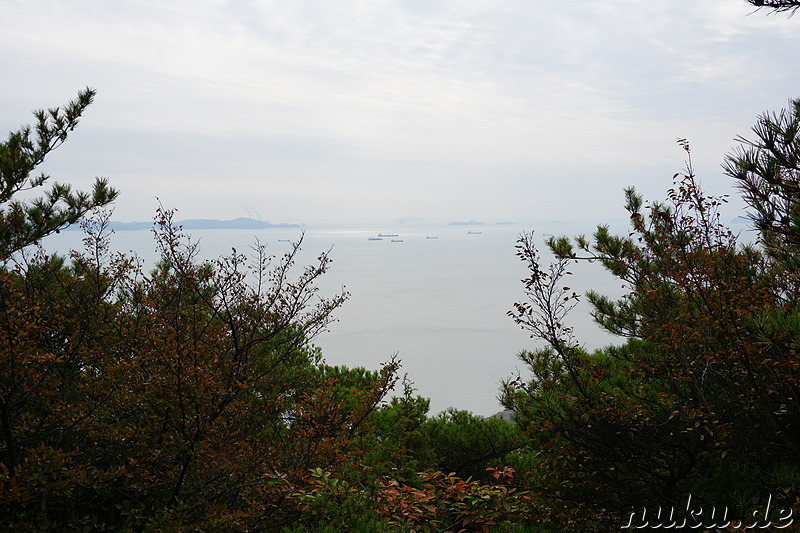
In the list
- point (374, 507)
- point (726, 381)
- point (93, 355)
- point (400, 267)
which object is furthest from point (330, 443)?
point (400, 267)

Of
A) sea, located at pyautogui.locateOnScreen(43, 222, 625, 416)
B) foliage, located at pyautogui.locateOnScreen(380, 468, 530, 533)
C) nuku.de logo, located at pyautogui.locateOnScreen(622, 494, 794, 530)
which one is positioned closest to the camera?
nuku.de logo, located at pyautogui.locateOnScreen(622, 494, 794, 530)

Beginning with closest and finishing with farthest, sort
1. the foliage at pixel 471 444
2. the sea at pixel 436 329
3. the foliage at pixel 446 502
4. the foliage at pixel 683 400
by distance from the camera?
the foliage at pixel 683 400
the foliage at pixel 446 502
the foliage at pixel 471 444
the sea at pixel 436 329

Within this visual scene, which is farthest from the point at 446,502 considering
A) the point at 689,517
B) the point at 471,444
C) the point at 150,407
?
the point at 471,444

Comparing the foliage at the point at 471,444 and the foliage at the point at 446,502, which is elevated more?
the foliage at the point at 446,502

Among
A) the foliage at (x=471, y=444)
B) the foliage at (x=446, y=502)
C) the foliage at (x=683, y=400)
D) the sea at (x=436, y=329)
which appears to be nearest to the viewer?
the foliage at (x=683, y=400)

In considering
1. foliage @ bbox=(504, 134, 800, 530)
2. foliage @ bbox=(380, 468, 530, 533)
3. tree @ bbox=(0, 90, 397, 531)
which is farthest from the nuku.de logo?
tree @ bbox=(0, 90, 397, 531)

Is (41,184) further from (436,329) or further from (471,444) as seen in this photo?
(436,329)

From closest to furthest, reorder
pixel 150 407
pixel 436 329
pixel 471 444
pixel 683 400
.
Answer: pixel 150 407
pixel 683 400
pixel 471 444
pixel 436 329

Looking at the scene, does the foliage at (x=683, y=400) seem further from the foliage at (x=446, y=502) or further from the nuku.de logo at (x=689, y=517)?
the foliage at (x=446, y=502)

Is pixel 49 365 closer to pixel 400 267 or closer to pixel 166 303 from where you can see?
pixel 166 303

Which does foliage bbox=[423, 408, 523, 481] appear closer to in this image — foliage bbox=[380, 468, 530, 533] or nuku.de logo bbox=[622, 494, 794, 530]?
foliage bbox=[380, 468, 530, 533]

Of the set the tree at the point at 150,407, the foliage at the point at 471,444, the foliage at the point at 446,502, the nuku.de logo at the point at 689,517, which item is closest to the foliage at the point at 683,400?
the nuku.de logo at the point at 689,517

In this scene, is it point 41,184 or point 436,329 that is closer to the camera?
point 41,184

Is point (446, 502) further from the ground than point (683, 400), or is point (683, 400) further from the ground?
point (683, 400)
